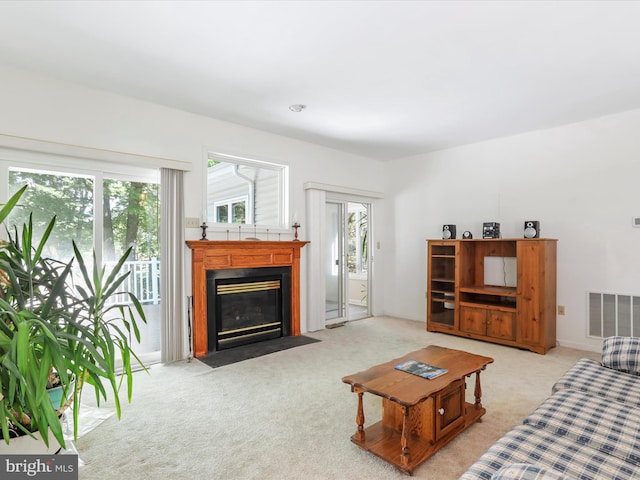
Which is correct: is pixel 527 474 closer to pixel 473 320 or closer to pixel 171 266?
pixel 171 266

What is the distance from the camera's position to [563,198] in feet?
14.5

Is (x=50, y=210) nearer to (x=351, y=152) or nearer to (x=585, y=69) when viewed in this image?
(x=351, y=152)

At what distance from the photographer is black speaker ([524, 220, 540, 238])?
4.34 m

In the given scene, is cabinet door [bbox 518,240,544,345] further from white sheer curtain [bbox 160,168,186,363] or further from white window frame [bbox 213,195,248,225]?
white sheer curtain [bbox 160,168,186,363]

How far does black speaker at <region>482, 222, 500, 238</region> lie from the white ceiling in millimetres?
1295

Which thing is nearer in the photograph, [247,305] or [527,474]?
[527,474]

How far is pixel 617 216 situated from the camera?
4.03 meters

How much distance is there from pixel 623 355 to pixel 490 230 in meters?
2.41

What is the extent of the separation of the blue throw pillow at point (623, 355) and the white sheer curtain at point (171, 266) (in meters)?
3.76

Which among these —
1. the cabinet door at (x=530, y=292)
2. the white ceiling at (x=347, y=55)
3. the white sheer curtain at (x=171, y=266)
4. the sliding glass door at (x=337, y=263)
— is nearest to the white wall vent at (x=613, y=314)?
the cabinet door at (x=530, y=292)

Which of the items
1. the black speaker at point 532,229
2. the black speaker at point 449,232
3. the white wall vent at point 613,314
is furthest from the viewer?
the black speaker at point 449,232

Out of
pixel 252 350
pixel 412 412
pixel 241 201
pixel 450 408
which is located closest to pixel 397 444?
pixel 412 412

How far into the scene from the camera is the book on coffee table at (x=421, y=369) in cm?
228

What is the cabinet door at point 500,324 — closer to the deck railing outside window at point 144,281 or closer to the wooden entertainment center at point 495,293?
the wooden entertainment center at point 495,293
